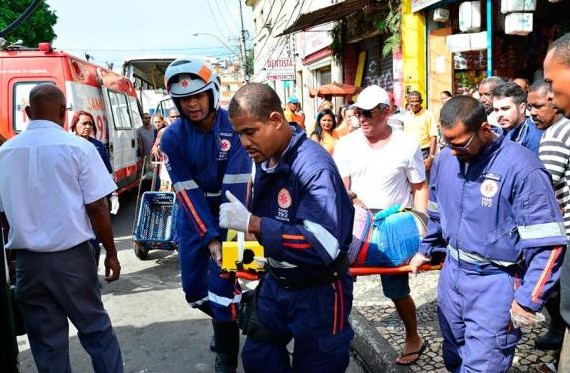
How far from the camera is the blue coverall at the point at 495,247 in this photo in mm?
2277

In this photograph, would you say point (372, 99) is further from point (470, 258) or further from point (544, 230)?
point (544, 230)

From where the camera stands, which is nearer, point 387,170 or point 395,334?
point 387,170

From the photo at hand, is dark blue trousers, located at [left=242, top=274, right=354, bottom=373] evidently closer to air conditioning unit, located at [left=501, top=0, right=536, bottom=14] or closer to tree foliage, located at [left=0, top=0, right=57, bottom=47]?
air conditioning unit, located at [left=501, top=0, right=536, bottom=14]

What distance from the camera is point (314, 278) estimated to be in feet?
7.69

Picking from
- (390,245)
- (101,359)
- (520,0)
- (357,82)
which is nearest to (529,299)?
(390,245)

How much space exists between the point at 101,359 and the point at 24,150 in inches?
50.8

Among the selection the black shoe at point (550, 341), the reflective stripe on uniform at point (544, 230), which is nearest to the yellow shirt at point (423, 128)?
the black shoe at point (550, 341)

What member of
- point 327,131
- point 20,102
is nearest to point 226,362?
point 327,131

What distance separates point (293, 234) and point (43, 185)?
158 cm

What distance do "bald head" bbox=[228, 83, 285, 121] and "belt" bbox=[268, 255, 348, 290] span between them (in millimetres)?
720

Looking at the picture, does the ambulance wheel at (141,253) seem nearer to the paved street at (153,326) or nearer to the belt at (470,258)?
the paved street at (153,326)

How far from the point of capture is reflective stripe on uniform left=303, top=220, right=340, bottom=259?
209cm

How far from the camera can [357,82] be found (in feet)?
49.0

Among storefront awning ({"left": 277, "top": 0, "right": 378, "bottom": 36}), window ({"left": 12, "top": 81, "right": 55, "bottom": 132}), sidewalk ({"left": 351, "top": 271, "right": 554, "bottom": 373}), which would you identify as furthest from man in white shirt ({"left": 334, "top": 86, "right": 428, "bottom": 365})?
storefront awning ({"left": 277, "top": 0, "right": 378, "bottom": 36})
